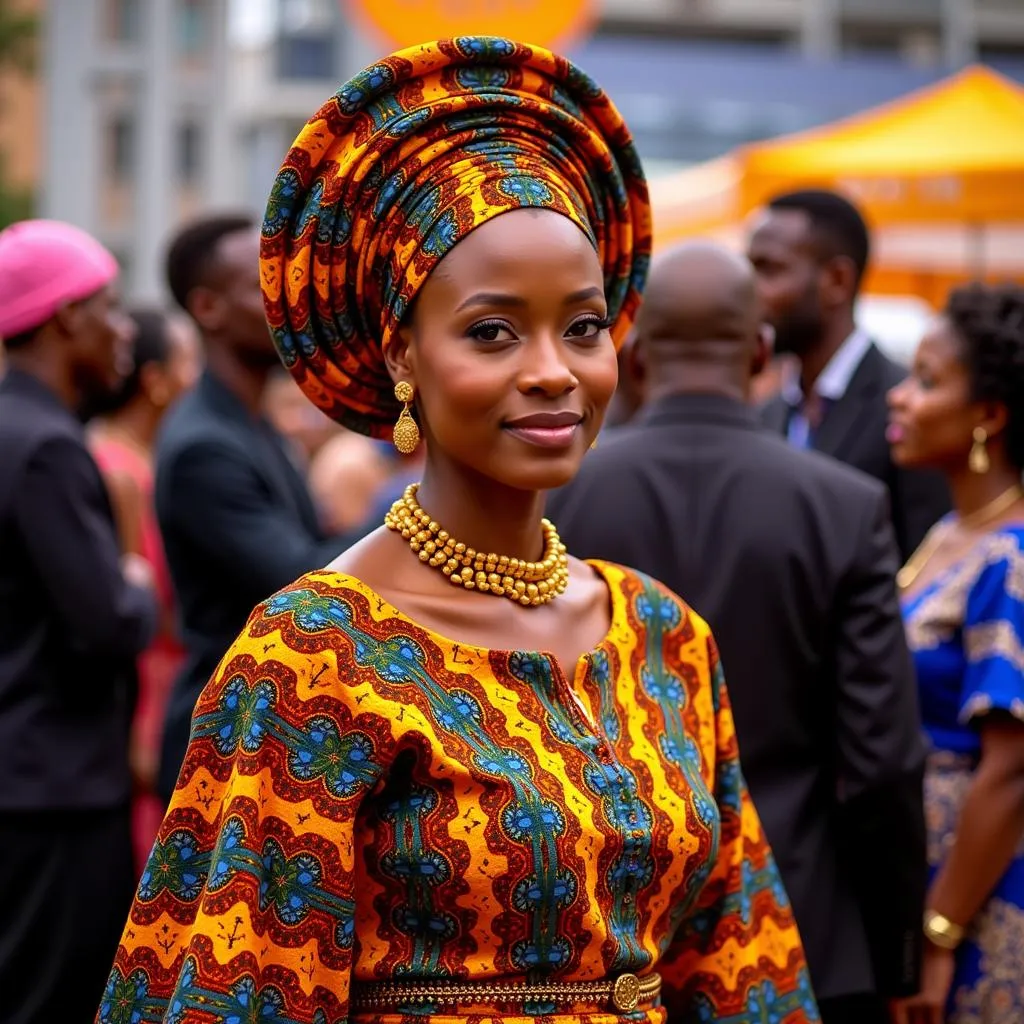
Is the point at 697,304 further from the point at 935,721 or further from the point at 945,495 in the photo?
the point at 945,495

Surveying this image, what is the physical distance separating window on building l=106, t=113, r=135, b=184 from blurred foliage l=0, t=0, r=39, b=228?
1726 millimetres

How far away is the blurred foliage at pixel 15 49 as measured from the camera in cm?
3103

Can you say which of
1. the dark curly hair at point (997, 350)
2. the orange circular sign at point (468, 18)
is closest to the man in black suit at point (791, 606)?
the dark curly hair at point (997, 350)

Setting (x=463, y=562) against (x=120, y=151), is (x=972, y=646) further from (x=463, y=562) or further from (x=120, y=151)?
(x=120, y=151)

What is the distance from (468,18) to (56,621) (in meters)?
4.28

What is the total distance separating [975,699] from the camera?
161 inches

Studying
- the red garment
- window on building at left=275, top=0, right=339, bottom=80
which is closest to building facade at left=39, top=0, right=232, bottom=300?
window on building at left=275, top=0, right=339, bottom=80

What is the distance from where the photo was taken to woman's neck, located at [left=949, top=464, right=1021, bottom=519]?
4.61m

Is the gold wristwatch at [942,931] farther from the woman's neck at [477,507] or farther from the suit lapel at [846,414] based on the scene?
the woman's neck at [477,507]

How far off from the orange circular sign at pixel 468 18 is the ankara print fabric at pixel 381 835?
19.7 feet

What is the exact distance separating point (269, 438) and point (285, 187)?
2.91 m

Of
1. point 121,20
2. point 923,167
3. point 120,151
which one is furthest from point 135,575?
point 120,151

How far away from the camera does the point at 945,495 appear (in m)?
5.41

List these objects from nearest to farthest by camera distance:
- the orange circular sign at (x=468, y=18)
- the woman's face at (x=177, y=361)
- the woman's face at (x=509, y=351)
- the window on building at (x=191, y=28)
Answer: the woman's face at (x=509, y=351) → the woman's face at (x=177, y=361) → the orange circular sign at (x=468, y=18) → the window on building at (x=191, y=28)
